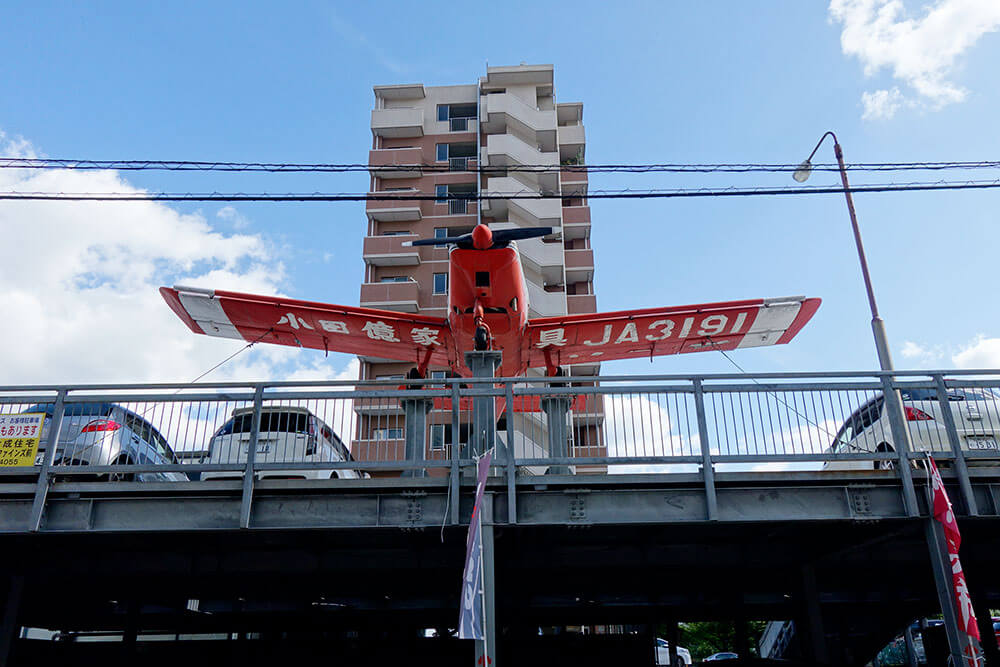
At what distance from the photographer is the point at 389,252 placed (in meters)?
45.6

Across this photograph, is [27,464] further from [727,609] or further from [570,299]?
[570,299]

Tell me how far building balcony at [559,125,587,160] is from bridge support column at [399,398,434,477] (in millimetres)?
44819

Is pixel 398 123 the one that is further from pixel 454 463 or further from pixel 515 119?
pixel 454 463

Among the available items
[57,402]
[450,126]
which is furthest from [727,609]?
[450,126]

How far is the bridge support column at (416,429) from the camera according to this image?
28.5 ft

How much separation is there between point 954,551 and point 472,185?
1702 inches

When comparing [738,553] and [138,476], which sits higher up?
[138,476]

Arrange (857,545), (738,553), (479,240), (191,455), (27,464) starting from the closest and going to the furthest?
(27,464) < (191,455) < (857,545) < (738,553) < (479,240)

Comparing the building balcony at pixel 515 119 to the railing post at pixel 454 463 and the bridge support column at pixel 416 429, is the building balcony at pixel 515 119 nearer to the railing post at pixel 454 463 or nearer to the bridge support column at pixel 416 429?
the bridge support column at pixel 416 429

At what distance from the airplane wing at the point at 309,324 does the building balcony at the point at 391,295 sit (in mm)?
27133

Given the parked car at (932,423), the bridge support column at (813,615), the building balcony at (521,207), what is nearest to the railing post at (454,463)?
the parked car at (932,423)

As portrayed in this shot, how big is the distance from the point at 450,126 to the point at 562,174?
8.44 m

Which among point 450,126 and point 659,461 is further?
point 450,126

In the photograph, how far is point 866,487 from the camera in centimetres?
843
